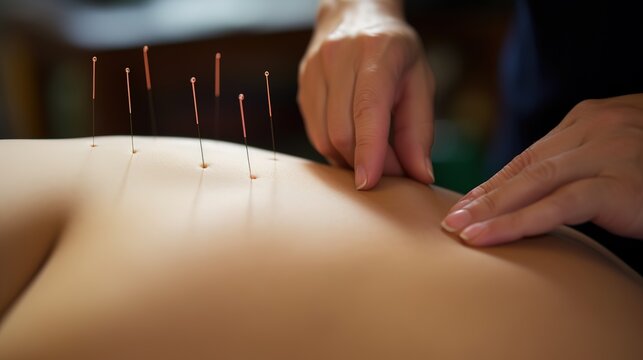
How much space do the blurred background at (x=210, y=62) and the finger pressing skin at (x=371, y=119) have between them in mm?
1020

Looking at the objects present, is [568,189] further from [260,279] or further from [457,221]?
[260,279]

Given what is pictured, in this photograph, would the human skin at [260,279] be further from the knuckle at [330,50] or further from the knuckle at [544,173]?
the knuckle at [330,50]

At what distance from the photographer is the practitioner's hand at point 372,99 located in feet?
3.13

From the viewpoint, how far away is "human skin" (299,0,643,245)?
28.7 inches

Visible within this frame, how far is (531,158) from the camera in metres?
0.81

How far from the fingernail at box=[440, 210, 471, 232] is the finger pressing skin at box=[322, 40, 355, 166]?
0.32m

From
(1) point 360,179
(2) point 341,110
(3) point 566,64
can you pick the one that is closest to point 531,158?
(1) point 360,179

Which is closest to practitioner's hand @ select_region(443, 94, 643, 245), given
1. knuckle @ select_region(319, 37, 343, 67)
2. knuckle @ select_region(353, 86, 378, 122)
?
knuckle @ select_region(353, 86, 378, 122)

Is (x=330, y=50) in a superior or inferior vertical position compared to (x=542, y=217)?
superior

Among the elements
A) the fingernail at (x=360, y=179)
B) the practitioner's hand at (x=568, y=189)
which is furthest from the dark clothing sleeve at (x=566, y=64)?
the fingernail at (x=360, y=179)

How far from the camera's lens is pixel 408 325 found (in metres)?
0.59

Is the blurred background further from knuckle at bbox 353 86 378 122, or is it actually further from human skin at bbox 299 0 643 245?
knuckle at bbox 353 86 378 122

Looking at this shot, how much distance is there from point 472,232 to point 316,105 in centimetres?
57

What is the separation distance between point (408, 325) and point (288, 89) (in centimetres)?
186
